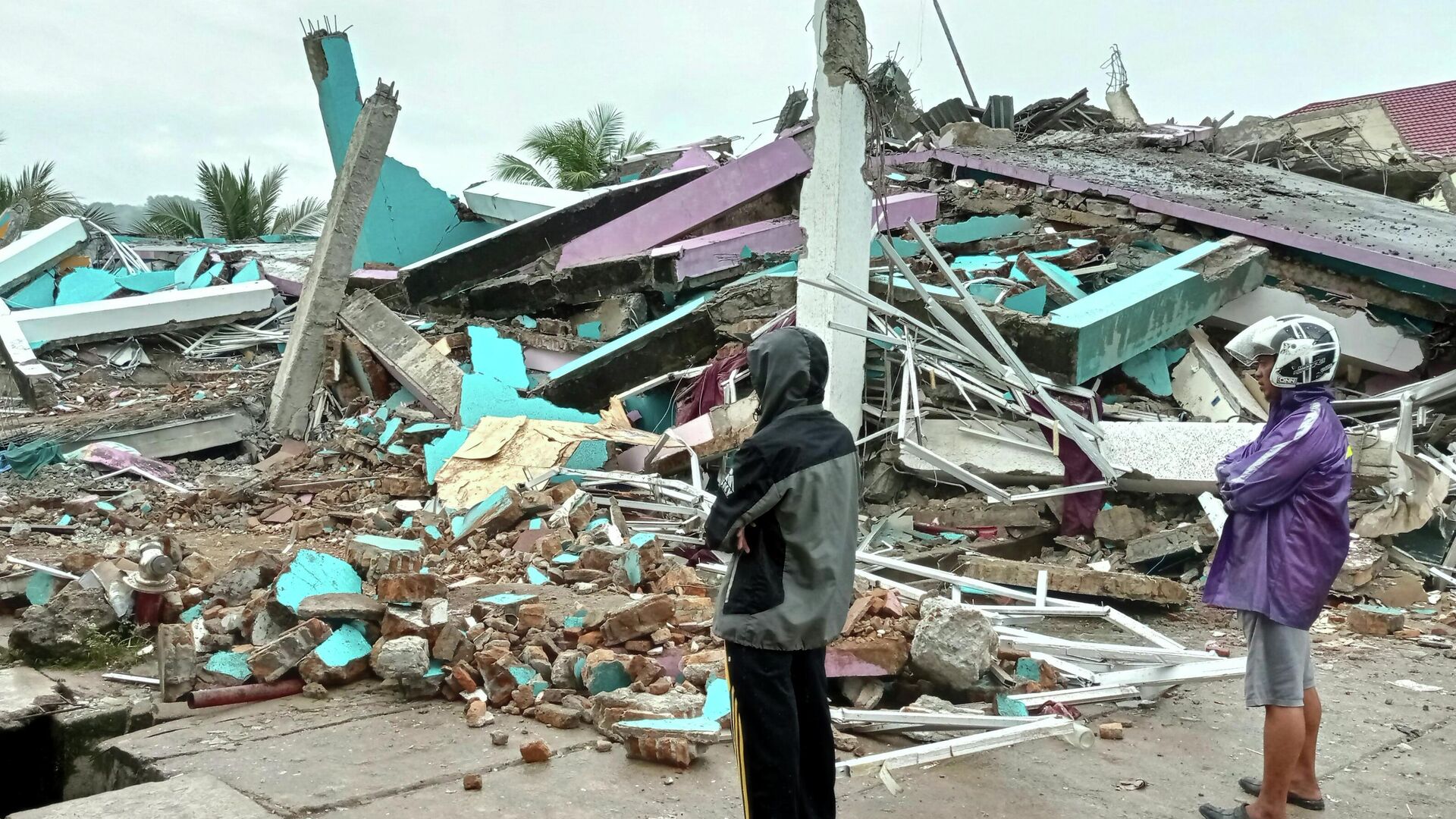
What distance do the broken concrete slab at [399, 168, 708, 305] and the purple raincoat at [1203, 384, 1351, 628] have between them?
32.4 feet

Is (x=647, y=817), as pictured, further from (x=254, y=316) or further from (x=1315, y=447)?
(x=254, y=316)

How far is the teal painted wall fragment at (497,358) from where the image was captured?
9.47 metres

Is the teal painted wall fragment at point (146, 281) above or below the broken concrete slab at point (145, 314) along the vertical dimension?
above

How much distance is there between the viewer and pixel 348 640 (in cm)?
451

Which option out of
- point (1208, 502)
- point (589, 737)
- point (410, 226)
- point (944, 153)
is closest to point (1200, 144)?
point (944, 153)

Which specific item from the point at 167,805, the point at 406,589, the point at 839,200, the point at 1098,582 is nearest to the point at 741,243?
the point at 839,200

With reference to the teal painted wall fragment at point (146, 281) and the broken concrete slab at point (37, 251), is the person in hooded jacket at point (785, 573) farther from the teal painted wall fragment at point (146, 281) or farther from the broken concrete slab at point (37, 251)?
the broken concrete slab at point (37, 251)

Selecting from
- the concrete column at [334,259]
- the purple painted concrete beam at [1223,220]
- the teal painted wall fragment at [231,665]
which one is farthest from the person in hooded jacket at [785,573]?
the concrete column at [334,259]

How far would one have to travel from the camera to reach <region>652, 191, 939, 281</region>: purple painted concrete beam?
1070 centimetres

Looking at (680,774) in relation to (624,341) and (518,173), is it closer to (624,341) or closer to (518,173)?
(624,341)

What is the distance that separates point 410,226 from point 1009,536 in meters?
10.1

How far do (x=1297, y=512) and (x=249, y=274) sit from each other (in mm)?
13413

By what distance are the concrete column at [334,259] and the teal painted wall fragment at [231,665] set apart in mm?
5955

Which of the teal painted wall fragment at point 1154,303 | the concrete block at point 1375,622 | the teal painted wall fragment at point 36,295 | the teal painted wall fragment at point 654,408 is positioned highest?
the teal painted wall fragment at point 36,295
